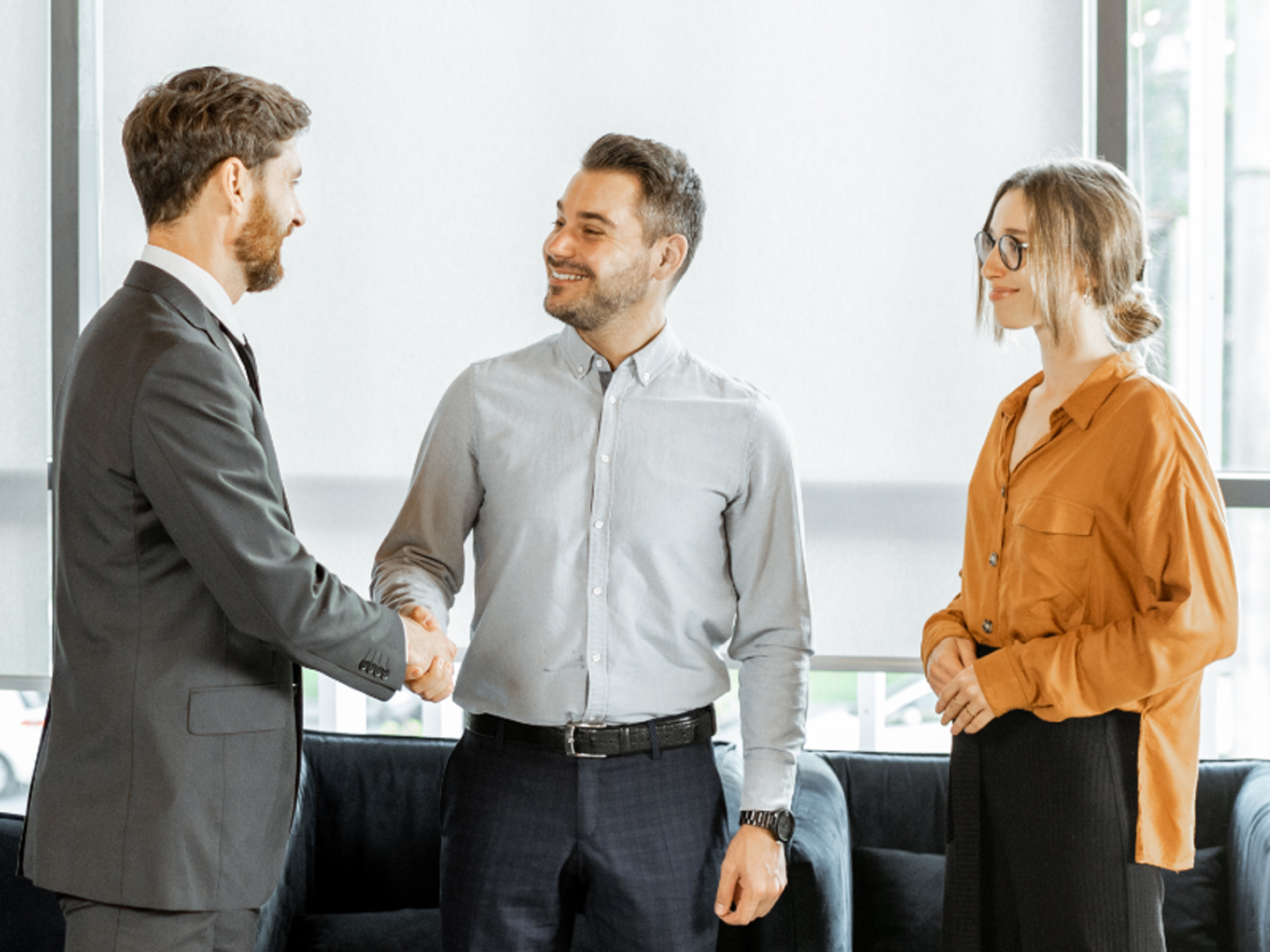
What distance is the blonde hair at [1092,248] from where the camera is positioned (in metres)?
1.66

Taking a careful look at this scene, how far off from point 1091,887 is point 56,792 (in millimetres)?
1381

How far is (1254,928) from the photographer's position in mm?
2254

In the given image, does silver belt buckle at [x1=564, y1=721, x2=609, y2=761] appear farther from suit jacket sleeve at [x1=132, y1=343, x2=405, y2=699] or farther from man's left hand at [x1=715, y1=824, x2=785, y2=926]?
suit jacket sleeve at [x1=132, y1=343, x2=405, y2=699]

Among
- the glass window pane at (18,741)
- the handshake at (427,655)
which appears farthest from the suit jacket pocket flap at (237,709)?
the glass window pane at (18,741)

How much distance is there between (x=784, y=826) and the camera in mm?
1697

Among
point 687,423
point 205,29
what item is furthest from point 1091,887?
point 205,29

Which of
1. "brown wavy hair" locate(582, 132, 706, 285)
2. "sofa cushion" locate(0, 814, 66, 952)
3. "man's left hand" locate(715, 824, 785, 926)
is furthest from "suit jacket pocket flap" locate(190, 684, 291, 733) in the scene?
"sofa cushion" locate(0, 814, 66, 952)

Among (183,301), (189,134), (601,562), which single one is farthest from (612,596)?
(189,134)

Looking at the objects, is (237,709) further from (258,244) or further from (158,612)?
(258,244)

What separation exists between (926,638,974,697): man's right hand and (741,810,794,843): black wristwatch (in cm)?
31

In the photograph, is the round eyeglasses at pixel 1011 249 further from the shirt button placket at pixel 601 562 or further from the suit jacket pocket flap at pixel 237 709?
the suit jacket pocket flap at pixel 237 709

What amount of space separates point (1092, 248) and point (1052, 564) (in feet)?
1.57

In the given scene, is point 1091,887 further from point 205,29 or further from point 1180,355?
point 205,29

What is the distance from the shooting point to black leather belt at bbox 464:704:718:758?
165cm
